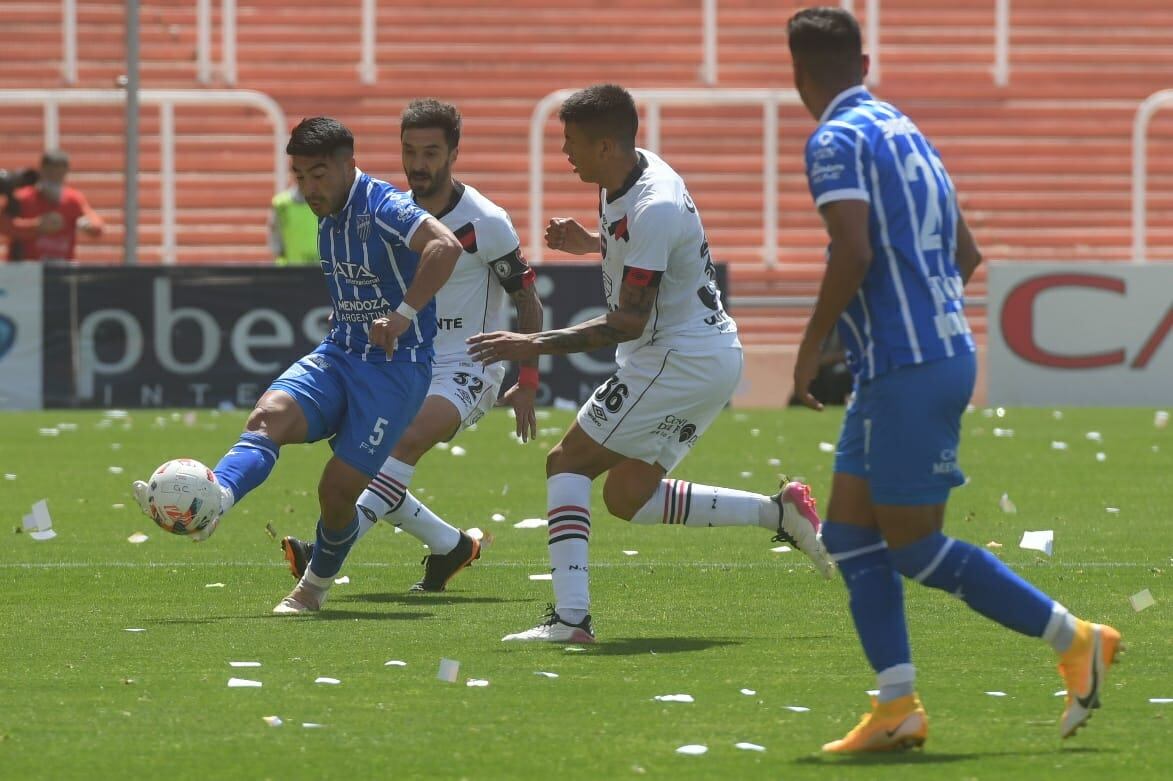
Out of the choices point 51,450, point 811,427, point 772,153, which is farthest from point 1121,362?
point 51,450

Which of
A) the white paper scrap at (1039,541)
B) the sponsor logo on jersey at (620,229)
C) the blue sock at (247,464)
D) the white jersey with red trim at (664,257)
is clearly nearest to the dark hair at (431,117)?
the white jersey with red trim at (664,257)

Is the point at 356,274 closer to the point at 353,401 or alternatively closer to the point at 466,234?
the point at 353,401

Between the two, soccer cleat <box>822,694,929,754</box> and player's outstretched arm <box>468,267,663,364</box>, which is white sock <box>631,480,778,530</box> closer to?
player's outstretched arm <box>468,267,663,364</box>

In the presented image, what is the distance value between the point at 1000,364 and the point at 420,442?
1282cm

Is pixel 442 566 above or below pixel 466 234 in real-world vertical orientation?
below

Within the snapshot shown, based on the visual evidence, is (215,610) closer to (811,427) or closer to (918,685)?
(918,685)

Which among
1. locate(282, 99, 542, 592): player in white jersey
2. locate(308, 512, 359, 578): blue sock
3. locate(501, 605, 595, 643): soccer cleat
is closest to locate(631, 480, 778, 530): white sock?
locate(282, 99, 542, 592): player in white jersey

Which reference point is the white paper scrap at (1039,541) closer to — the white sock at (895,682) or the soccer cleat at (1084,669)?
the soccer cleat at (1084,669)

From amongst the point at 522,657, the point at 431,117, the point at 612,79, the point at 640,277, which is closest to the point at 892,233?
the point at 640,277

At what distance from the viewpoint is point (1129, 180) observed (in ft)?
91.5

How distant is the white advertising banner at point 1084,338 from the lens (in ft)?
68.3

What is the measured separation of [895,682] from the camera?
17.5ft

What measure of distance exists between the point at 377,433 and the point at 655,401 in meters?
1.11

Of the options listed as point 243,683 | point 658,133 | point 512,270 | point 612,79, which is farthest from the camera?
point 612,79
